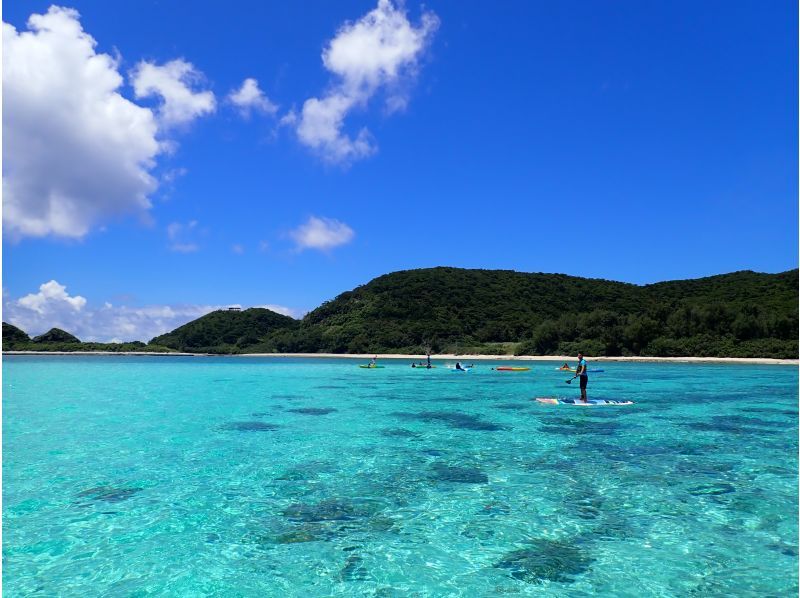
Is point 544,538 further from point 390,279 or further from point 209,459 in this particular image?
point 390,279

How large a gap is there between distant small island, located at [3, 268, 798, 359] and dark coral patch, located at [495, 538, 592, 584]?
259 feet


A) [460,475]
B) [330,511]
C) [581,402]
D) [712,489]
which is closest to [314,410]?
[581,402]

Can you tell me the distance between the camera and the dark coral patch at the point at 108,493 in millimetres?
11945

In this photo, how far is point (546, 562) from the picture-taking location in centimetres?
826

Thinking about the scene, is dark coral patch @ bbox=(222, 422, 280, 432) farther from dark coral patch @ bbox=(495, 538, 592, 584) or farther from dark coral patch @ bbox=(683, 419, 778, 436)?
dark coral patch @ bbox=(683, 419, 778, 436)

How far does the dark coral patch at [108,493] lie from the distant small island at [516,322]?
82.6 meters

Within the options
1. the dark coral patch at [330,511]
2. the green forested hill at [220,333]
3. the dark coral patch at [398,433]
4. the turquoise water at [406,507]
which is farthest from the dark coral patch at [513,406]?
the green forested hill at [220,333]

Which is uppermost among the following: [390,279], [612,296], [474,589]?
[390,279]

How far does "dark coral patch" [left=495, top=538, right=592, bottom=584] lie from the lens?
7.81 meters

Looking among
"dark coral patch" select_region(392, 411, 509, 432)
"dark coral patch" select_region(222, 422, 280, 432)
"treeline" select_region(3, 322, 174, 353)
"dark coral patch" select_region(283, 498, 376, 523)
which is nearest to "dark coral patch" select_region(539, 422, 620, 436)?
"dark coral patch" select_region(392, 411, 509, 432)

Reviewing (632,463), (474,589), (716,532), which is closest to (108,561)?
(474,589)

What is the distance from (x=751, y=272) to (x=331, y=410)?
5364 inches

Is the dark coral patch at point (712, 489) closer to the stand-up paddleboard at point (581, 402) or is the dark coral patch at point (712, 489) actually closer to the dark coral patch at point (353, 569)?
the dark coral patch at point (353, 569)

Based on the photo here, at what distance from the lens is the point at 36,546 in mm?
9195
